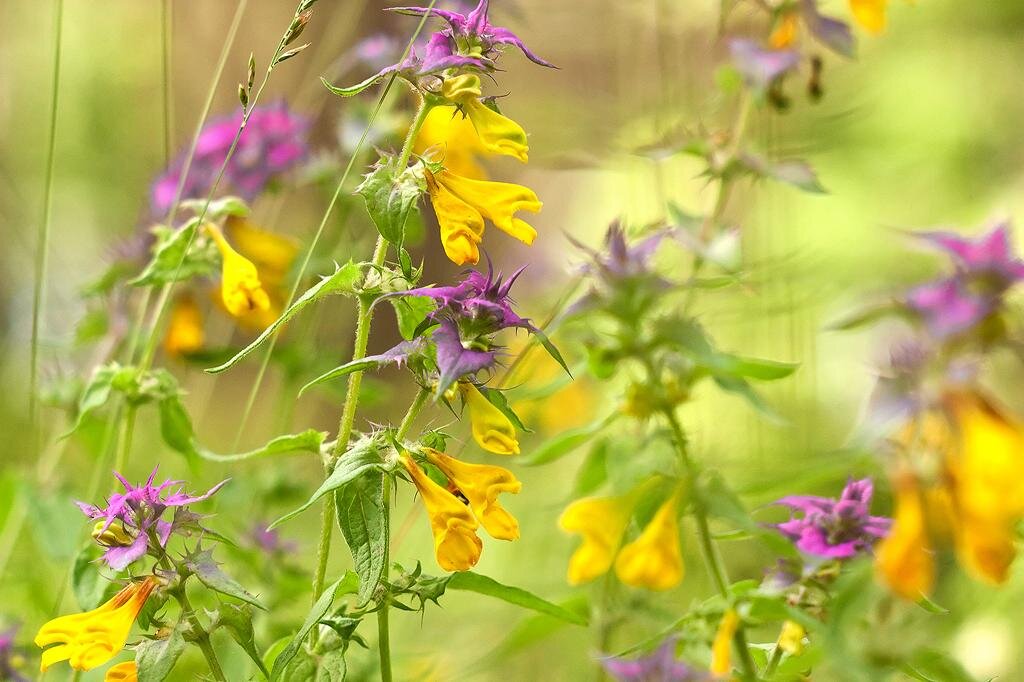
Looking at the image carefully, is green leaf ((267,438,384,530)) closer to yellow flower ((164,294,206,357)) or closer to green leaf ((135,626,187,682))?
green leaf ((135,626,187,682))

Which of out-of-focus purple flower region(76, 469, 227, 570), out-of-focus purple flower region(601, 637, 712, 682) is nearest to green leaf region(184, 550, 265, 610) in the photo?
out-of-focus purple flower region(76, 469, 227, 570)

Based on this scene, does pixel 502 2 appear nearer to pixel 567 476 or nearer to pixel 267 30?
pixel 567 476

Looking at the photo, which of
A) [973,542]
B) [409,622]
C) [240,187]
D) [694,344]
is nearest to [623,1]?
[240,187]

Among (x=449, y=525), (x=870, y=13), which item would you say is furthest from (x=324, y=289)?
(x=870, y=13)

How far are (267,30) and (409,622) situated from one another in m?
1.84

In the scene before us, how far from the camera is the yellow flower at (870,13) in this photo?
2.97ft

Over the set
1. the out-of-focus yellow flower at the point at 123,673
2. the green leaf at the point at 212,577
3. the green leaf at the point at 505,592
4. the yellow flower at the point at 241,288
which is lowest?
the out-of-focus yellow flower at the point at 123,673

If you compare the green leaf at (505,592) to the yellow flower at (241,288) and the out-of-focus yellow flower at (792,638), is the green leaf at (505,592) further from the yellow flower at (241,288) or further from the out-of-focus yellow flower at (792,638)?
the yellow flower at (241,288)

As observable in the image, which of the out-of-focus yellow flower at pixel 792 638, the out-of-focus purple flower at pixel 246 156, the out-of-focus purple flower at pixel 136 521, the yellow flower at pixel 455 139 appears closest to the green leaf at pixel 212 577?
the out-of-focus purple flower at pixel 136 521

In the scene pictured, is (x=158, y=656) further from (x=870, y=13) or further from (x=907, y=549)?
(x=870, y=13)

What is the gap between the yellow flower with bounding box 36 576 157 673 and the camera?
2.36ft

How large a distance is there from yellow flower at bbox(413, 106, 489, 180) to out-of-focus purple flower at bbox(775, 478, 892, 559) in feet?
1.78

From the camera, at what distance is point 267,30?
2.87 meters

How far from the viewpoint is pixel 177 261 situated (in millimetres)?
1017
